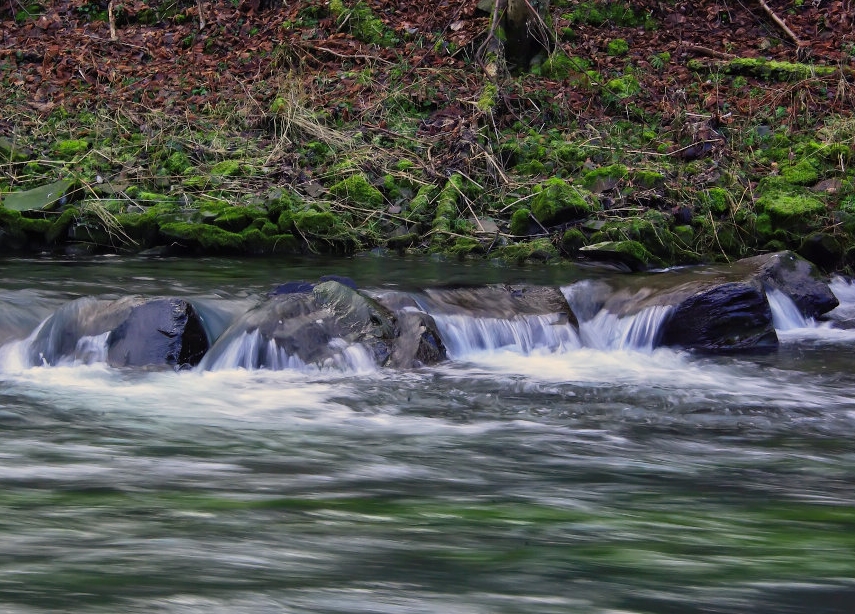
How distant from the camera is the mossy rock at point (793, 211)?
11508mm

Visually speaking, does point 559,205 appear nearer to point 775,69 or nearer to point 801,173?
point 801,173

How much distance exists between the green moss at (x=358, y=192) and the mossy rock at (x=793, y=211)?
424cm

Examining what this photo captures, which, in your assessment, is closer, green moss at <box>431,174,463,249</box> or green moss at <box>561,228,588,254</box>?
green moss at <box>561,228,588,254</box>

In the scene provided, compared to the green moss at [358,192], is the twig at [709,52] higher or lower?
Answer: higher

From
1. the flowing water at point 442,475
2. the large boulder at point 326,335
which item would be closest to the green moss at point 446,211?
the flowing water at point 442,475

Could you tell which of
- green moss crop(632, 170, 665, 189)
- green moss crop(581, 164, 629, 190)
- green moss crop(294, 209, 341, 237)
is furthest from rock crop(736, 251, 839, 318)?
green moss crop(294, 209, 341, 237)

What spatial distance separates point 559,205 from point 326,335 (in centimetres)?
453

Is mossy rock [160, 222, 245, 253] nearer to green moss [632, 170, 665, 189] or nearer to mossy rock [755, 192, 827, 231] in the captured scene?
green moss [632, 170, 665, 189]

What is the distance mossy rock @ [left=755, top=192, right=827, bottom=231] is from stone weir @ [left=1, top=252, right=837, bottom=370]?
1462 mm

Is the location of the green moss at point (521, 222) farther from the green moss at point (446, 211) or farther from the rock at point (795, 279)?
the rock at point (795, 279)

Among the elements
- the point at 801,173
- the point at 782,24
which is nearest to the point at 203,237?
the point at 801,173

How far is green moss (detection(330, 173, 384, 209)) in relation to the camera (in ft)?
39.8

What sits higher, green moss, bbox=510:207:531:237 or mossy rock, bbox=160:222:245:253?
green moss, bbox=510:207:531:237

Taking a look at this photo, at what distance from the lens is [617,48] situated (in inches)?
610
